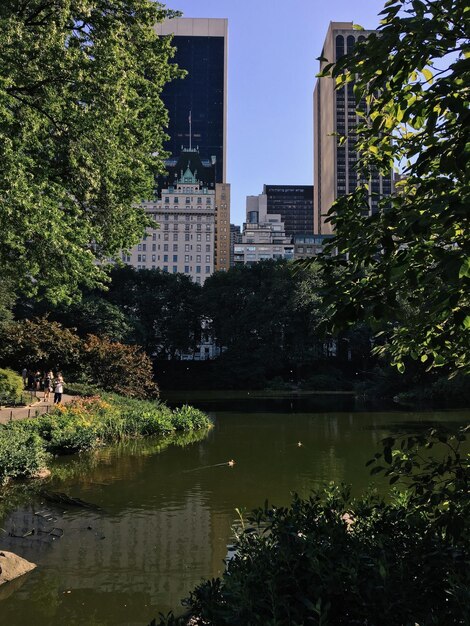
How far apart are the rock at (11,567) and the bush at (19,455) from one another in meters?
5.57

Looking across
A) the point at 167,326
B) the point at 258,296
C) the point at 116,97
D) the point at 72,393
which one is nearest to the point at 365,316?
the point at 116,97

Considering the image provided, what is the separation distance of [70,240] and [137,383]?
18447mm

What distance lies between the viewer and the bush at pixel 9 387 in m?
22.0

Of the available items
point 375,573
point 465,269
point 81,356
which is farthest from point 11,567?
point 81,356

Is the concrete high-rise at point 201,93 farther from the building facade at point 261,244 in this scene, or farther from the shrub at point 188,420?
the shrub at point 188,420

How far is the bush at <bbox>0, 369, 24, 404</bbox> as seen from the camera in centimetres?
2198

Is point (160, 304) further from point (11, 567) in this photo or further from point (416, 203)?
point (416, 203)

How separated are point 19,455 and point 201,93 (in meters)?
170

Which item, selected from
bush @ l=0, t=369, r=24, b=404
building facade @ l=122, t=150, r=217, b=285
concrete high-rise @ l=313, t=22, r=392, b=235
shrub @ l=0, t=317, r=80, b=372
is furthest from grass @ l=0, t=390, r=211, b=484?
building facade @ l=122, t=150, r=217, b=285

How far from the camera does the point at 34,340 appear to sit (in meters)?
28.0

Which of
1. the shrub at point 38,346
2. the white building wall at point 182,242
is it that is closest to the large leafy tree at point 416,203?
the shrub at point 38,346

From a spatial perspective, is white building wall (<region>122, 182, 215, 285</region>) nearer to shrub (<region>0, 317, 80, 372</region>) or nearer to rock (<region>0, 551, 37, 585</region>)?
shrub (<region>0, 317, 80, 372</region>)

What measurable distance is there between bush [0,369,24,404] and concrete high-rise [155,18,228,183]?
142 m

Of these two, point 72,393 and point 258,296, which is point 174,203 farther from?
point 72,393
